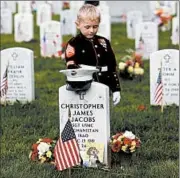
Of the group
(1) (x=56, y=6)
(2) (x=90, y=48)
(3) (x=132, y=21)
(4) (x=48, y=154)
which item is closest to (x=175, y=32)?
(3) (x=132, y=21)

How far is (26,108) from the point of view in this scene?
870 cm

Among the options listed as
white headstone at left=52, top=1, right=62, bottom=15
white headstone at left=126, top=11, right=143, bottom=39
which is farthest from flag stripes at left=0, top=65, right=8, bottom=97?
white headstone at left=52, top=1, right=62, bottom=15

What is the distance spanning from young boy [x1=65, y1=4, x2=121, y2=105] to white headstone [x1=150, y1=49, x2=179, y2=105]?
2.60 meters

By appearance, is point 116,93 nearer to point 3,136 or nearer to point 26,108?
point 3,136

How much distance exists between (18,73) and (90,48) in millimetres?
3133

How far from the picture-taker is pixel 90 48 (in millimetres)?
6004

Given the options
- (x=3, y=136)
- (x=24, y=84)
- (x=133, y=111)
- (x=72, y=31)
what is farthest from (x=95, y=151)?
(x=72, y=31)

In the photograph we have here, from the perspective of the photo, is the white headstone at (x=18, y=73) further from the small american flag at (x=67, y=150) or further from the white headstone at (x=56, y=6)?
the white headstone at (x=56, y=6)

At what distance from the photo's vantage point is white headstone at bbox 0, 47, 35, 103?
8898mm

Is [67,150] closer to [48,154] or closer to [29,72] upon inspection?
[48,154]

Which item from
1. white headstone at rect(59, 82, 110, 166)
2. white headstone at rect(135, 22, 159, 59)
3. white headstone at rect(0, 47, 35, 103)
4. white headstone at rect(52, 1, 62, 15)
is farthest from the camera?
→ white headstone at rect(52, 1, 62, 15)

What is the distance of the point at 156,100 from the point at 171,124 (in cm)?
124

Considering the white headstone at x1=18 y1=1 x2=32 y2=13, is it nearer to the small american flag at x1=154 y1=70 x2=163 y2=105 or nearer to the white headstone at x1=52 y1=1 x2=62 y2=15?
the white headstone at x1=52 y1=1 x2=62 y2=15

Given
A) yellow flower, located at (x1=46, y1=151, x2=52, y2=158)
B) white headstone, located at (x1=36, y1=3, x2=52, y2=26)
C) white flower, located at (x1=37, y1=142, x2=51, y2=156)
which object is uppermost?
white headstone, located at (x1=36, y1=3, x2=52, y2=26)
